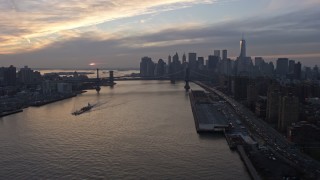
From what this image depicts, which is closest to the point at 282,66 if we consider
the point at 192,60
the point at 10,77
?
the point at 192,60

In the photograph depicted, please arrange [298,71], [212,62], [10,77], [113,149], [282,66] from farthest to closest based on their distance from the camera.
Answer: [212,62] < [282,66] < [298,71] < [10,77] < [113,149]

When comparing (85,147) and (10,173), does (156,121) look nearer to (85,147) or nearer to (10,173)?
(85,147)

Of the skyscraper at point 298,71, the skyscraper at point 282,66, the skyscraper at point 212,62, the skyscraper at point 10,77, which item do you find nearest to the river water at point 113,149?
the skyscraper at point 10,77

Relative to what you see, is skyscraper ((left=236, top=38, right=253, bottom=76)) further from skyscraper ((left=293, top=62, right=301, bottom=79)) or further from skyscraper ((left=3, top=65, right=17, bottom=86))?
skyscraper ((left=3, top=65, right=17, bottom=86))

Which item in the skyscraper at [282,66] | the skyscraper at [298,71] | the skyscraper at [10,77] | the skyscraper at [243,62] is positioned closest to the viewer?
the skyscraper at [10,77]

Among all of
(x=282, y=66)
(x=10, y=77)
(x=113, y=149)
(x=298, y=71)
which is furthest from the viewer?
(x=282, y=66)

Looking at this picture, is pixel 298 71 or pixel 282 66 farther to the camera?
pixel 282 66

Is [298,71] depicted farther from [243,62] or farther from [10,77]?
[10,77]

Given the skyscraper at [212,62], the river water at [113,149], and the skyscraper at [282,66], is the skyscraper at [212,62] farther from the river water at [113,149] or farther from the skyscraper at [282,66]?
the river water at [113,149]

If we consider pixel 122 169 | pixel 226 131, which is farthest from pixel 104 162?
pixel 226 131
